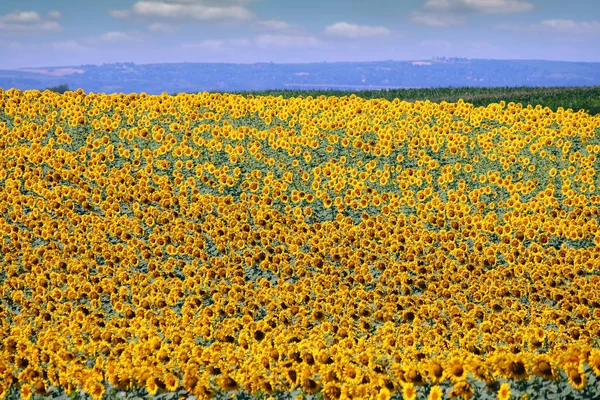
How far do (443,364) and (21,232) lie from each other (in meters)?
10.1

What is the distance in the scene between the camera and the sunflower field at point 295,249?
7855 millimetres

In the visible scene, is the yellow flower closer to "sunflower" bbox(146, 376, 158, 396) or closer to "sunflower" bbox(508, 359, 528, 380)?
"sunflower" bbox(508, 359, 528, 380)

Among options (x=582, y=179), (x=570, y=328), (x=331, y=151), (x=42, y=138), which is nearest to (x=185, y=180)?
(x=331, y=151)

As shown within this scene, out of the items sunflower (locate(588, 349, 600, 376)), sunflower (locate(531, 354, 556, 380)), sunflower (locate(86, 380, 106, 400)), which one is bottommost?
sunflower (locate(86, 380, 106, 400))

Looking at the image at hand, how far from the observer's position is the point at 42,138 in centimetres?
2102

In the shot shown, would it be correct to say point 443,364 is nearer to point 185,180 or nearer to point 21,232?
point 21,232

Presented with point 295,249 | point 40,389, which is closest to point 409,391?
point 40,389

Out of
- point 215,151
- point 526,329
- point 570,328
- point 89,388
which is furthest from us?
point 215,151

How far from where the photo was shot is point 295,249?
43.3 feet

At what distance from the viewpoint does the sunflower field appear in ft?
25.8

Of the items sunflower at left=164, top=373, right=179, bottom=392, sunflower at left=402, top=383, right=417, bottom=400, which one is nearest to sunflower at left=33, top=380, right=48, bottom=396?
sunflower at left=164, top=373, right=179, bottom=392

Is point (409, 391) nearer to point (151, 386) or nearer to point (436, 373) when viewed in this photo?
point (436, 373)

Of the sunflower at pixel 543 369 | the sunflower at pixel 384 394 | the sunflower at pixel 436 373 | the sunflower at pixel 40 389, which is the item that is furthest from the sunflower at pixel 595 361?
the sunflower at pixel 40 389

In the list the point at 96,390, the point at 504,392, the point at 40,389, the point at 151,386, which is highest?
the point at 504,392
